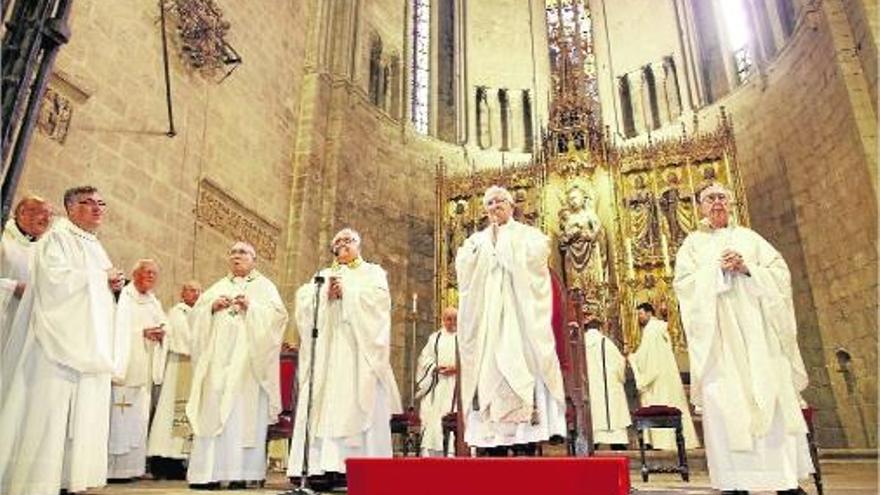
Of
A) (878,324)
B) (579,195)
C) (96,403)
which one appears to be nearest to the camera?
(96,403)

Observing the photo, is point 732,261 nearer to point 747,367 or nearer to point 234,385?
point 747,367

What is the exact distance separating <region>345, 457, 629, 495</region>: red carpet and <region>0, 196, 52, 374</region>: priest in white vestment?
7.70ft

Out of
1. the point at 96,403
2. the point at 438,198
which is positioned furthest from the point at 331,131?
the point at 96,403

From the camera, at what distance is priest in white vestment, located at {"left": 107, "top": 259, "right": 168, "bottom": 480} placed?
5.72m

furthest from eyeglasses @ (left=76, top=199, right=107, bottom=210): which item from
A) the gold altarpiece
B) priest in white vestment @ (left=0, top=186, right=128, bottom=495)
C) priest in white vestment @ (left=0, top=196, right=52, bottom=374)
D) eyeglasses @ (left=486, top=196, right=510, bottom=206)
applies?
the gold altarpiece

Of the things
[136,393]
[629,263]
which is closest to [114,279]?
[136,393]

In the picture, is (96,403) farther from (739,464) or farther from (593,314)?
(593,314)

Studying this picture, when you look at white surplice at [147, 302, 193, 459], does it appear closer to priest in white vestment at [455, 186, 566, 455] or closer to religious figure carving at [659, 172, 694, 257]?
priest in white vestment at [455, 186, 566, 455]

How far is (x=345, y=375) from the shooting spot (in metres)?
5.18

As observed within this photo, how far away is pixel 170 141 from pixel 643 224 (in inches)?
292

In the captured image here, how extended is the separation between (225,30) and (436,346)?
5.52 metres

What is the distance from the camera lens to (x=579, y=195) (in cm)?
1124

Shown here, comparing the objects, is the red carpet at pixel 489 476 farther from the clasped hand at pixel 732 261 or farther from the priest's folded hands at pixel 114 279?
the priest's folded hands at pixel 114 279

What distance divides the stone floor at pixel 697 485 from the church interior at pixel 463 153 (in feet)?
0.27
